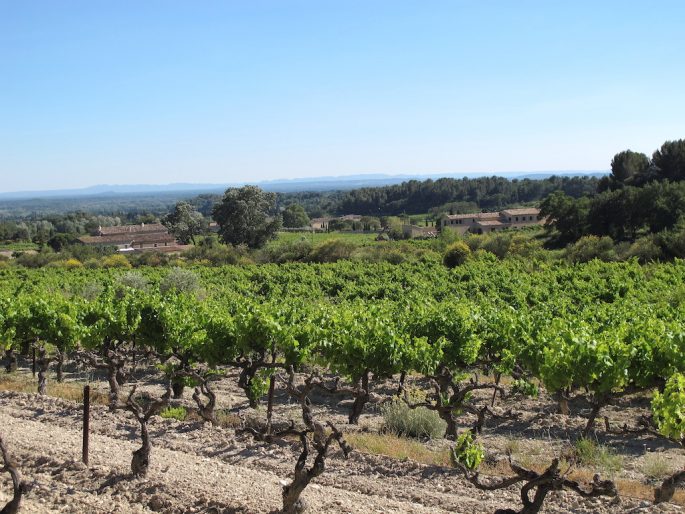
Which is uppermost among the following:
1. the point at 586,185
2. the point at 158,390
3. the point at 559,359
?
the point at 586,185

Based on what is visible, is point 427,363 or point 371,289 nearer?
point 427,363

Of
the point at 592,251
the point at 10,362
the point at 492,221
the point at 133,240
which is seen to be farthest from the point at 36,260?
the point at 492,221

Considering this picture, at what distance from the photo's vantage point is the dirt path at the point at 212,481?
305 inches

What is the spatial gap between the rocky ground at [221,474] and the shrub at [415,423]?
0.91 metres

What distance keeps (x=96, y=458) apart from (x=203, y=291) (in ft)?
68.3

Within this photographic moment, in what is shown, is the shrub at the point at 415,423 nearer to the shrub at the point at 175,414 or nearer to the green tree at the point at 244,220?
the shrub at the point at 175,414

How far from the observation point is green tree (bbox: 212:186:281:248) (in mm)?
65375

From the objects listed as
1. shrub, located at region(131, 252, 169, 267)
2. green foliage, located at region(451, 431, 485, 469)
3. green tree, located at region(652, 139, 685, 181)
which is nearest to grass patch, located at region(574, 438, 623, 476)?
green foliage, located at region(451, 431, 485, 469)

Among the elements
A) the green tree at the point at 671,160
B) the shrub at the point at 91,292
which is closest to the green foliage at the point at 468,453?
the shrub at the point at 91,292

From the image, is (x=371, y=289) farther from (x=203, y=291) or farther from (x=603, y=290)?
(x=603, y=290)

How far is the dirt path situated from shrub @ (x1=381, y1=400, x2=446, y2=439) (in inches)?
91.6

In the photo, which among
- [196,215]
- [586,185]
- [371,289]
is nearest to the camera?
[371,289]

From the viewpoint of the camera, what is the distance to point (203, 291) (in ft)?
98.1

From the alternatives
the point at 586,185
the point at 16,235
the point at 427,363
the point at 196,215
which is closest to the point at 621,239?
the point at 427,363
